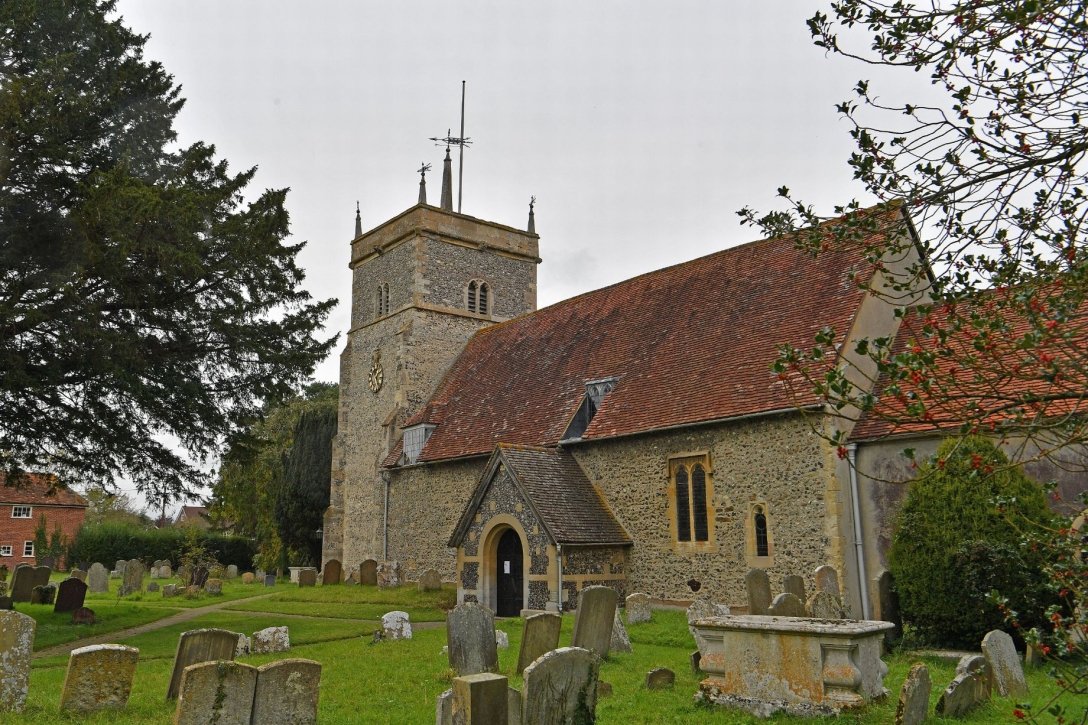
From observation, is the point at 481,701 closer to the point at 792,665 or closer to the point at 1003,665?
the point at 792,665

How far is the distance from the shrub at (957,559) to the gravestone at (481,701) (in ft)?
23.2

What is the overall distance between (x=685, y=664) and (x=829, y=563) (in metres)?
4.52

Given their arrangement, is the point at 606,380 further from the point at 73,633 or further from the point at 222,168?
the point at 73,633

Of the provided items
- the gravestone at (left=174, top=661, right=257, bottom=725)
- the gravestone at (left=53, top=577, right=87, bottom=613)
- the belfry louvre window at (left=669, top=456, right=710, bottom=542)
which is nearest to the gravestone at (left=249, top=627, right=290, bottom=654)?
the gravestone at (left=174, top=661, right=257, bottom=725)

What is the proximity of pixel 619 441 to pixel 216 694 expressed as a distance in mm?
11860

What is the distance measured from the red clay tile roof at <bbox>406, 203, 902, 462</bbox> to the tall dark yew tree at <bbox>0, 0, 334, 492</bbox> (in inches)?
258

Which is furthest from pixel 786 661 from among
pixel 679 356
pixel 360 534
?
pixel 360 534

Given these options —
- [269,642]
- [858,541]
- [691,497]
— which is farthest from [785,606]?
[269,642]

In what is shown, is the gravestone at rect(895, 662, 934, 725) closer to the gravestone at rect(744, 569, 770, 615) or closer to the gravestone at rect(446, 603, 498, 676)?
the gravestone at rect(446, 603, 498, 676)

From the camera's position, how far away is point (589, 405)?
19.2 metres

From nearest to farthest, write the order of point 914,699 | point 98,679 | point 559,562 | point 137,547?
point 914,699 → point 98,679 → point 559,562 → point 137,547

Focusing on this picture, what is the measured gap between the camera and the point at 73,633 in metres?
15.1

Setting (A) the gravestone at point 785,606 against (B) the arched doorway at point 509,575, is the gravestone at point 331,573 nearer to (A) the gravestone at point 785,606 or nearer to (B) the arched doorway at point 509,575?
(B) the arched doorway at point 509,575

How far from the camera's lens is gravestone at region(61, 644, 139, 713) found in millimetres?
7645
